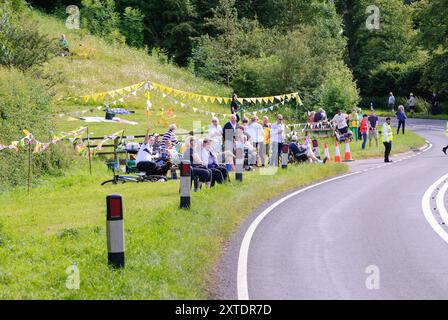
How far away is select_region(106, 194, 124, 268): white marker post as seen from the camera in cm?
947

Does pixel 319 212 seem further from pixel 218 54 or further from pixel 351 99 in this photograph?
pixel 218 54

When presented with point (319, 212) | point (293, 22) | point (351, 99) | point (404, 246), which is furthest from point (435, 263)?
point (293, 22)

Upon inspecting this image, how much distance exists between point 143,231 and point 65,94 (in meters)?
31.7

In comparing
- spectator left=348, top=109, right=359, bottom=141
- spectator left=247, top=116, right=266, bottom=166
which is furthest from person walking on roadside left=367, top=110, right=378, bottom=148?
spectator left=247, top=116, right=266, bottom=166

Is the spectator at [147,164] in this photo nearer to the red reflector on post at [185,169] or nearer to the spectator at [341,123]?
the red reflector on post at [185,169]

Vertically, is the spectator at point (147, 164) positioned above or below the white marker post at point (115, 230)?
below

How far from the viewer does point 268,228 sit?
14.4 m

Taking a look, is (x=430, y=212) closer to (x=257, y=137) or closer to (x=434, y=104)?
(x=257, y=137)

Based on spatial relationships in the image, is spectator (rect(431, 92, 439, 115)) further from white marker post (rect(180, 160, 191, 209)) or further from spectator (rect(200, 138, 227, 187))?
white marker post (rect(180, 160, 191, 209))

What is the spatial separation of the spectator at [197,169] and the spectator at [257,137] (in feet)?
24.3

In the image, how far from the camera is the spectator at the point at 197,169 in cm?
1814

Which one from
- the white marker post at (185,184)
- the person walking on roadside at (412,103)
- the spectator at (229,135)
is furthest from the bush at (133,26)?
the white marker post at (185,184)

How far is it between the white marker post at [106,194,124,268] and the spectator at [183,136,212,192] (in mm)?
8377

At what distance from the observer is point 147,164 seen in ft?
70.2
